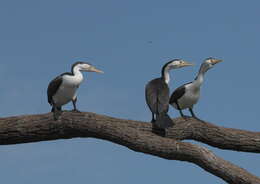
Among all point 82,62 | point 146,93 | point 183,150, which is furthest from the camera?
point 82,62

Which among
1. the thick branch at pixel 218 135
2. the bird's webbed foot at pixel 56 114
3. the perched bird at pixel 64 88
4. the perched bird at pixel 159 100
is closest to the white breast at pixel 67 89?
the perched bird at pixel 64 88

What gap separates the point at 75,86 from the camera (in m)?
9.47

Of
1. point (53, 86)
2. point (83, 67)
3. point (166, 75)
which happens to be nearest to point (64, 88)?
point (53, 86)

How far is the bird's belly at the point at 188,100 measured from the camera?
33.5ft

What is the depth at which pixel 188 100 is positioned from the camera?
10211mm

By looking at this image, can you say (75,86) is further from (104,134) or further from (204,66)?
(204,66)

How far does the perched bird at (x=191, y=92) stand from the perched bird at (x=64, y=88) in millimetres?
1742

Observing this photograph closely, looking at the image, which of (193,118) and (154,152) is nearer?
(154,152)

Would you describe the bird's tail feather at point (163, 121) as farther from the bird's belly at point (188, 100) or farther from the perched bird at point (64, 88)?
the bird's belly at point (188, 100)

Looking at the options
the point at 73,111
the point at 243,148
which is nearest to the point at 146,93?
the point at 73,111

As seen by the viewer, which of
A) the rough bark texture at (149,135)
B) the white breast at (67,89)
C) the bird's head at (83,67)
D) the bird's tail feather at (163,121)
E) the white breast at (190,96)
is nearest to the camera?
the rough bark texture at (149,135)

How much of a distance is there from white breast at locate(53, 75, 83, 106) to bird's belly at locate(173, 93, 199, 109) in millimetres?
1803

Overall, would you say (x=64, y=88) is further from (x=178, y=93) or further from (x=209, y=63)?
(x=209, y=63)

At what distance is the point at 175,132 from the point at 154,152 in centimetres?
57
